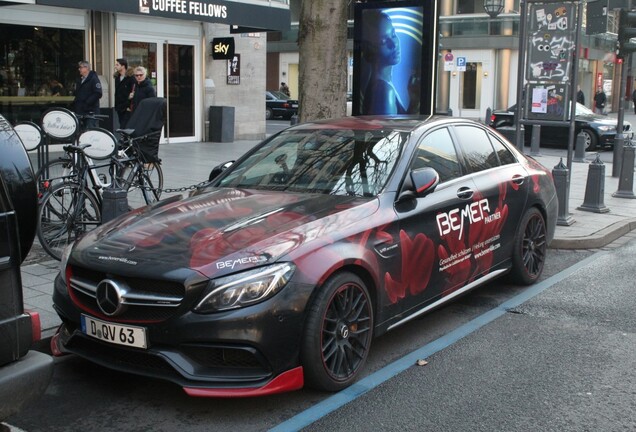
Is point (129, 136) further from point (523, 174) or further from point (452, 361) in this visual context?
point (452, 361)

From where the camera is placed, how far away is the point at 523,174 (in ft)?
22.4

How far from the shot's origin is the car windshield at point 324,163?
5312 mm

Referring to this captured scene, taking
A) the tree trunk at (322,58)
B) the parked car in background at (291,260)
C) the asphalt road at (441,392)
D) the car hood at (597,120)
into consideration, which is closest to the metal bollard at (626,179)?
the tree trunk at (322,58)

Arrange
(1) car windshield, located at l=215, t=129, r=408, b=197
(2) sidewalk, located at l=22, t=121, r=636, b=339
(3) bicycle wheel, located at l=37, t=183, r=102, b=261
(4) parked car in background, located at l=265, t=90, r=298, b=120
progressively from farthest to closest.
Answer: (4) parked car in background, located at l=265, t=90, r=298, b=120, (3) bicycle wheel, located at l=37, t=183, r=102, b=261, (2) sidewalk, located at l=22, t=121, r=636, b=339, (1) car windshield, located at l=215, t=129, r=408, b=197

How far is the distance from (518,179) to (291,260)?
3.19m

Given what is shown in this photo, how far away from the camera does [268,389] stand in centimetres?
407

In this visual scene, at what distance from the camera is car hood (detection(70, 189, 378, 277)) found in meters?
4.16

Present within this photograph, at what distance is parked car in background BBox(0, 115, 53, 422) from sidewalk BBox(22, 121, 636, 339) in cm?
223

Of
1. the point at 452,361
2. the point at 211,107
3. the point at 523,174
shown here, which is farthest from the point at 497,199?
the point at 211,107

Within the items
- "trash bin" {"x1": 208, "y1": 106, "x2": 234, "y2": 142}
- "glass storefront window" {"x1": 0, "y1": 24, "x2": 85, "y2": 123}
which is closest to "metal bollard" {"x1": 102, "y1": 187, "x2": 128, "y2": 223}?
"glass storefront window" {"x1": 0, "y1": 24, "x2": 85, "y2": 123}

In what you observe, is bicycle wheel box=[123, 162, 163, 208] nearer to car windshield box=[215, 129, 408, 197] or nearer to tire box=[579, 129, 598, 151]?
car windshield box=[215, 129, 408, 197]

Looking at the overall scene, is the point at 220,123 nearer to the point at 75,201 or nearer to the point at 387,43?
the point at 387,43

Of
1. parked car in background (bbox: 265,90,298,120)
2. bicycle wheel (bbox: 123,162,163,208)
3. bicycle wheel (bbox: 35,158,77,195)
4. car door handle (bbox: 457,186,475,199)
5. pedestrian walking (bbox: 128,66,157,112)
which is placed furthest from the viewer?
parked car in background (bbox: 265,90,298,120)

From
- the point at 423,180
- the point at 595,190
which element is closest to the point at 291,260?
the point at 423,180
